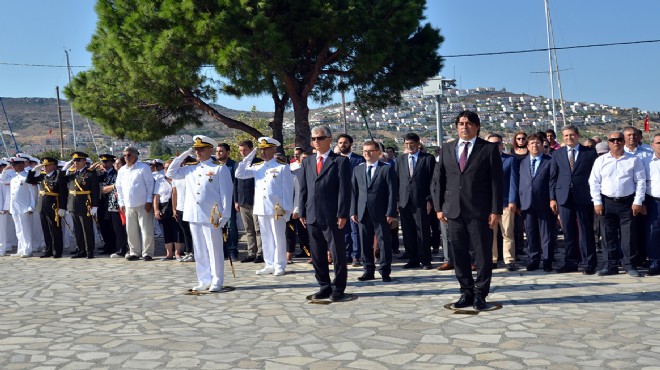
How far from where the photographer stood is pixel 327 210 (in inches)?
302

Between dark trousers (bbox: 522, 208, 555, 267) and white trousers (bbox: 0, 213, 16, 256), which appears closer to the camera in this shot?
dark trousers (bbox: 522, 208, 555, 267)

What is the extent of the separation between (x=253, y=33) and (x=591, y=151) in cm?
926

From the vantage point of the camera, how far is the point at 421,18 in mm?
17656

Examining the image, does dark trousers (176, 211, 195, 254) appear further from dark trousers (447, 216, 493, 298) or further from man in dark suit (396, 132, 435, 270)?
dark trousers (447, 216, 493, 298)

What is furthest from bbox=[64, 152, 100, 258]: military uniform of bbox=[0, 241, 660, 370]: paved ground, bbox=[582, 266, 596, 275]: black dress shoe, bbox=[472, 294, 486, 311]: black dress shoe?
bbox=[582, 266, 596, 275]: black dress shoe

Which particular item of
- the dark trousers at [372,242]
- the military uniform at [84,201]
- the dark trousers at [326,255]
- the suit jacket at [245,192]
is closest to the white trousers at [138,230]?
the military uniform at [84,201]

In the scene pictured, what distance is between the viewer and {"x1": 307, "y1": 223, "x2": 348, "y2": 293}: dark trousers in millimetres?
7621

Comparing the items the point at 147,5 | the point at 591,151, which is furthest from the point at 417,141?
the point at 147,5

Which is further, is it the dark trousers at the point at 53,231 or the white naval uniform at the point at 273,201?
the dark trousers at the point at 53,231

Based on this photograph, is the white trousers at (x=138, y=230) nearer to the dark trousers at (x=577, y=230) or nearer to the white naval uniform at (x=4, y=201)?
the white naval uniform at (x=4, y=201)

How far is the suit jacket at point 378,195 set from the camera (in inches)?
358

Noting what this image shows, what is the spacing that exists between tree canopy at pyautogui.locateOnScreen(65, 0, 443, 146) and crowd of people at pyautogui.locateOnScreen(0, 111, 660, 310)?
5.45 meters

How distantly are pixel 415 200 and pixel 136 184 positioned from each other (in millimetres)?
5102

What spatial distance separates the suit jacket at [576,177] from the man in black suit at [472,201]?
257 cm
